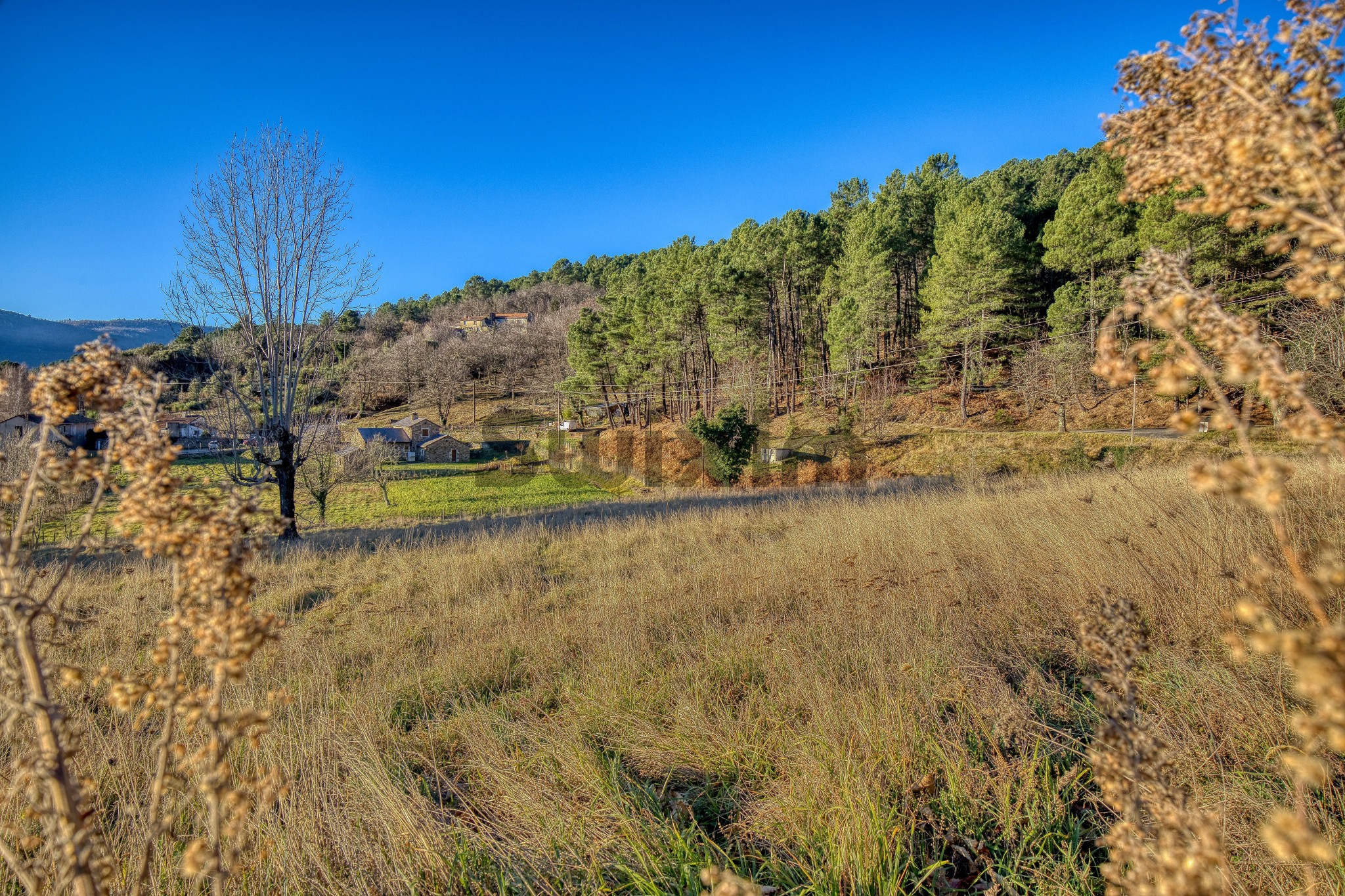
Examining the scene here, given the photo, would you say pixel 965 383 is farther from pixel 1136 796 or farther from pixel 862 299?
pixel 1136 796

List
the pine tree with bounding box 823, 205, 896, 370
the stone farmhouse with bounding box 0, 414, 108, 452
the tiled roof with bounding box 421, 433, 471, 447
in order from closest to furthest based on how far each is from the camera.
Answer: the stone farmhouse with bounding box 0, 414, 108, 452 → the pine tree with bounding box 823, 205, 896, 370 → the tiled roof with bounding box 421, 433, 471, 447

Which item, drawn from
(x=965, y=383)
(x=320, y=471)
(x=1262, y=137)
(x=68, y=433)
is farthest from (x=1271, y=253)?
(x=965, y=383)

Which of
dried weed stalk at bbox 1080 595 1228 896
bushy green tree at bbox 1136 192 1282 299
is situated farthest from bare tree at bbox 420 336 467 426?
dried weed stalk at bbox 1080 595 1228 896

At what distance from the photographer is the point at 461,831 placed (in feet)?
7.71

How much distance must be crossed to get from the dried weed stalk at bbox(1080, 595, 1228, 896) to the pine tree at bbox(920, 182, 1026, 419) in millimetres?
33330

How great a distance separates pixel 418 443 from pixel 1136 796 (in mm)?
59226

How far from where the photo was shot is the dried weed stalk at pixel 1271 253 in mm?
677

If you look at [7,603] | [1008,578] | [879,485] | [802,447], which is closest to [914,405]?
[802,447]

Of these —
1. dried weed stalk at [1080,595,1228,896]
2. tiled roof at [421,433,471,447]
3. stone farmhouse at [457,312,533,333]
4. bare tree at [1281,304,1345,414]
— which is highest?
stone farmhouse at [457,312,533,333]

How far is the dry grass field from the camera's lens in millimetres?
2170

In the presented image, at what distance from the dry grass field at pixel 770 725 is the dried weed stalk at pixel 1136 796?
0.71 m

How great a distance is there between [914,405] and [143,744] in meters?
36.7

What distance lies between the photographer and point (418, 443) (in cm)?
5494

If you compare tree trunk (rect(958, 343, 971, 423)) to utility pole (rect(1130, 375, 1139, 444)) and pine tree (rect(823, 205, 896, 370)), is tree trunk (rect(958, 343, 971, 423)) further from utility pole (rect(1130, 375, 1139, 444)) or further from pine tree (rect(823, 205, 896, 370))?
utility pole (rect(1130, 375, 1139, 444))
